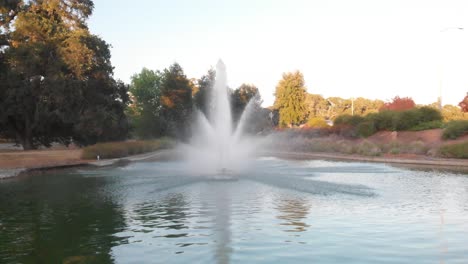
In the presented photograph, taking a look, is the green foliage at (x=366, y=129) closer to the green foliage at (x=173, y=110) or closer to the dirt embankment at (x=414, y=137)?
the dirt embankment at (x=414, y=137)

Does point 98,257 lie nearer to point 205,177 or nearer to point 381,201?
point 381,201

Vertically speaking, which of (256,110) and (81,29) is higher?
(81,29)

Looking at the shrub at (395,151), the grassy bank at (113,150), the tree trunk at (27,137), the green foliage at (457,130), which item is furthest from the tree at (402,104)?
the tree trunk at (27,137)

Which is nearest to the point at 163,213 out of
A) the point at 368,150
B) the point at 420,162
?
the point at 420,162

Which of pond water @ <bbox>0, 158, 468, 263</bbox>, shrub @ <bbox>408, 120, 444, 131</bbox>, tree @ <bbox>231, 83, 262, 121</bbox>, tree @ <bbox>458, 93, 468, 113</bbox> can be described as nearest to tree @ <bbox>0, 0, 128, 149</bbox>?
pond water @ <bbox>0, 158, 468, 263</bbox>

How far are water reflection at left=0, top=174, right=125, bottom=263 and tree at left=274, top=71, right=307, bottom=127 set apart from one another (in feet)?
216

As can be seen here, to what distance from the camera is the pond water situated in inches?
342

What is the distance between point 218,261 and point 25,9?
149ft

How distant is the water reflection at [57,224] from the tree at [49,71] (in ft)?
77.5

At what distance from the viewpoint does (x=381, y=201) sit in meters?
15.0

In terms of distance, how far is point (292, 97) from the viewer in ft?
274

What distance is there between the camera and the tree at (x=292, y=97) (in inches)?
3295

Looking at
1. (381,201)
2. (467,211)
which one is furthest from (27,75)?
(467,211)

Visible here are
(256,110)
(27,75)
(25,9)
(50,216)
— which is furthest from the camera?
(256,110)
